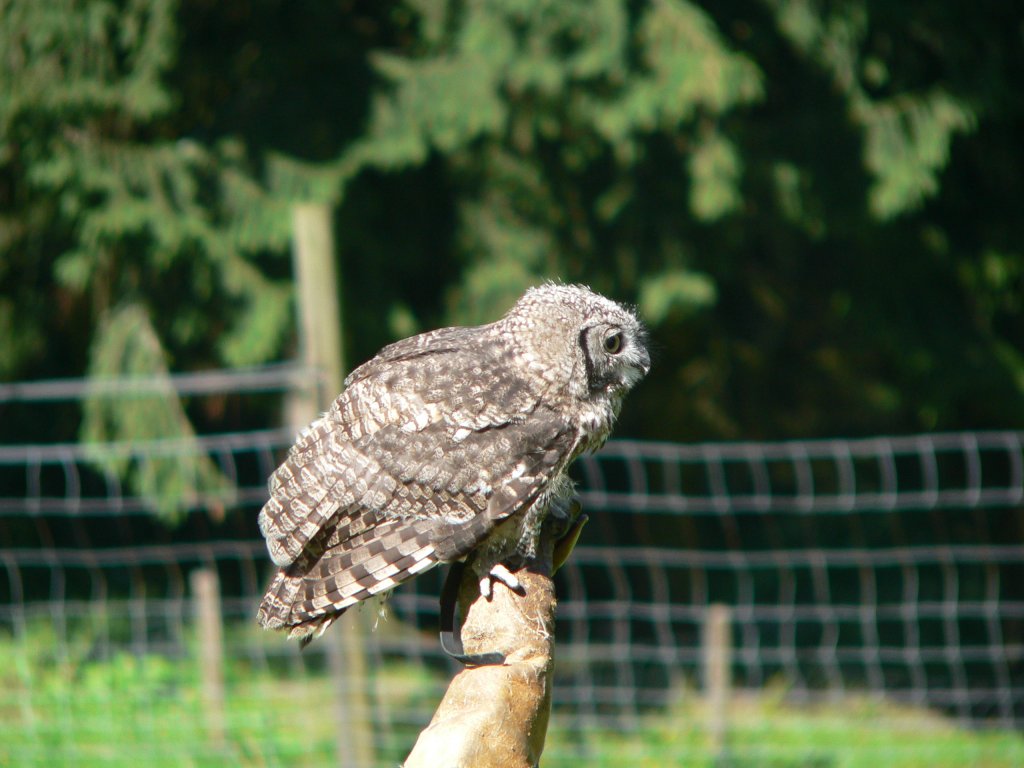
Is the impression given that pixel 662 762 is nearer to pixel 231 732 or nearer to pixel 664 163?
pixel 231 732

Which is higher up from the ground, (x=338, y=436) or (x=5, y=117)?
(x=5, y=117)

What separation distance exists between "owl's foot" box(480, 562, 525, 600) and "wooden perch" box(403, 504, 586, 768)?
1cm

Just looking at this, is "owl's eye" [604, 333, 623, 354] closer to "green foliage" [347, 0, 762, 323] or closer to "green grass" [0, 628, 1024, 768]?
"green grass" [0, 628, 1024, 768]

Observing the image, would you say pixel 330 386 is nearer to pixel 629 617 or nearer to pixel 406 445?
pixel 406 445

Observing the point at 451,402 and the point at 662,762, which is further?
the point at 662,762

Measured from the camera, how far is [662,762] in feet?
15.5

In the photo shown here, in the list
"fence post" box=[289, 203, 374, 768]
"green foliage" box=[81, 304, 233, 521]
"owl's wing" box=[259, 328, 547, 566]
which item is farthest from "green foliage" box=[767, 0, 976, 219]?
"owl's wing" box=[259, 328, 547, 566]

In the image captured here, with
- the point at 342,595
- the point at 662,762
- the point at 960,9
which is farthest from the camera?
the point at 960,9

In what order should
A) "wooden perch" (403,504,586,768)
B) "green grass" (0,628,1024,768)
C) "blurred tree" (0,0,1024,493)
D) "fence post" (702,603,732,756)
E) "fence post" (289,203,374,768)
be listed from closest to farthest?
1. "wooden perch" (403,504,586,768)
2. "fence post" (289,203,374,768)
3. "green grass" (0,628,1024,768)
4. "fence post" (702,603,732,756)
5. "blurred tree" (0,0,1024,493)

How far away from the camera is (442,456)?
2.64 meters

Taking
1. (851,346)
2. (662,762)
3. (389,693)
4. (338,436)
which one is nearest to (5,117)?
(389,693)

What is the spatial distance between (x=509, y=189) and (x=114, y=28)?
202 centimetres

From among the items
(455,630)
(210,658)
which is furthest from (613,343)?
(210,658)

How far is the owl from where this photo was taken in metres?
2.53
